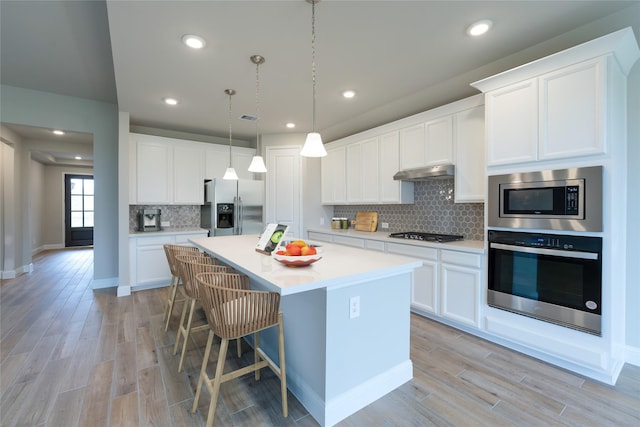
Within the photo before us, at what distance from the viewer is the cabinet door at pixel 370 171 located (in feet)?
13.4

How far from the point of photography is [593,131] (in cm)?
203

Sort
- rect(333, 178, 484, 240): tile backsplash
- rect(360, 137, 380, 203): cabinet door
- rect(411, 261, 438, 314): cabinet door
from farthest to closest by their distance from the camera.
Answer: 1. rect(360, 137, 380, 203): cabinet door
2. rect(333, 178, 484, 240): tile backsplash
3. rect(411, 261, 438, 314): cabinet door

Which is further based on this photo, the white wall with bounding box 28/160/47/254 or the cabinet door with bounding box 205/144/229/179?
the white wall with bounding box 28/160/47/254

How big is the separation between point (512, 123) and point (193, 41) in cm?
274

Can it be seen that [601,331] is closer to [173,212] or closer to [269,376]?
[269,376]

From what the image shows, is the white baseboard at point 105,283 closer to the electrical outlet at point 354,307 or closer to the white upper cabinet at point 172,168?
the white upper cabinet at point 172,168

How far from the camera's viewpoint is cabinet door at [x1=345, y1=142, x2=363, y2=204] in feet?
14.3

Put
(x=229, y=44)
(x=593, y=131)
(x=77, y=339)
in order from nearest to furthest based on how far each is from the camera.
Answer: (x=593, y=131), (x=229, y=44), (x=77, y=339)

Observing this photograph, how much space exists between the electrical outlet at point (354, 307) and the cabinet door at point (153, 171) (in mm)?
4027

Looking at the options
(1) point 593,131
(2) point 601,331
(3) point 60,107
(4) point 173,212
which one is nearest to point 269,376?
(2) point 601,331

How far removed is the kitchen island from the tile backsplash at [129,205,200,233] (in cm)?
355

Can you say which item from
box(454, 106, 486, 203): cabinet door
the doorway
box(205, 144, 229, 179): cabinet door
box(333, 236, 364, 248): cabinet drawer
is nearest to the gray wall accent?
box(205, 144, 229, 179): cabinet door

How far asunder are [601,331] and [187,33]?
12.3ft

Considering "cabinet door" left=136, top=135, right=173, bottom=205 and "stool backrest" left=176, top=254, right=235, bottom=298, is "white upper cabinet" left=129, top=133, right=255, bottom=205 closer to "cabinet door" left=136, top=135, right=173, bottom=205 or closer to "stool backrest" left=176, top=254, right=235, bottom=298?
"cabinet door" left=136, top=135, right=173, bottom=205
